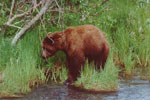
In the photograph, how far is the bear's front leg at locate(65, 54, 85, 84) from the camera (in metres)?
7.27

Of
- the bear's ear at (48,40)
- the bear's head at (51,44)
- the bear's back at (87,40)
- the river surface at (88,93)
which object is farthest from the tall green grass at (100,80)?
the bear's ear at (48,40)

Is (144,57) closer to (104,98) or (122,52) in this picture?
(122,52)

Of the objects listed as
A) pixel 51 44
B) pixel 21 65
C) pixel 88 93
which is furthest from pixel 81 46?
pixel 21 65

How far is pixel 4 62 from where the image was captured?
7402 millimetres

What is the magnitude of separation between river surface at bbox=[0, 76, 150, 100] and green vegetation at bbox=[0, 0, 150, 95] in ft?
0.73

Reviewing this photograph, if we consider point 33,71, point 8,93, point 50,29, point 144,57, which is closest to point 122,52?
point 144,57

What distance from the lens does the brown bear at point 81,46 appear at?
285 inches

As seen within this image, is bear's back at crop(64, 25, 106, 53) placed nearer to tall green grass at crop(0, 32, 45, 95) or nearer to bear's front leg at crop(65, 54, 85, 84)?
bear's front leg at crop(65, 54, 85, 84)

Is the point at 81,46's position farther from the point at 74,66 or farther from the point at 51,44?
the point at 51,44

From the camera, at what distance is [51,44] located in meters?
7.66

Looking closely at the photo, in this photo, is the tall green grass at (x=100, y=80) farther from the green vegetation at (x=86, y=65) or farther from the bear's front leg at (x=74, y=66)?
the bear's front leg at (x=74, y=66)

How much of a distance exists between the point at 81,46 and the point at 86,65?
462 mm

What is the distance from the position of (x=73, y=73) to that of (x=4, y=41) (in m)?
1.70

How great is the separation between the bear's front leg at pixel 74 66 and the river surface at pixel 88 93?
263mm
